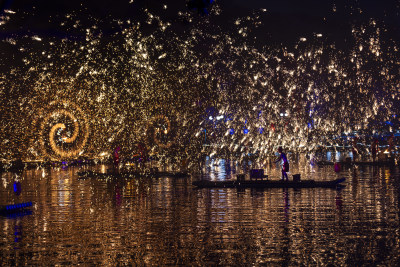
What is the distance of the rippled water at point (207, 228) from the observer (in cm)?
1092

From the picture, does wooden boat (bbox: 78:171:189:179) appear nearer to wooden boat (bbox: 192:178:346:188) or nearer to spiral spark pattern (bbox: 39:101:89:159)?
wooden boat (bbox: 192:178:346:188)

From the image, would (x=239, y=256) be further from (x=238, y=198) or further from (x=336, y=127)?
(x=336, y=127)

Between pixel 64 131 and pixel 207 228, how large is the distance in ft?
178

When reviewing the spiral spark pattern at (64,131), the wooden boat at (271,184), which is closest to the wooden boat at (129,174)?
the wooden boat at (271,184)

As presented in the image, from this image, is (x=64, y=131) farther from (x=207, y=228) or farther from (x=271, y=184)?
(x=207, y=228)

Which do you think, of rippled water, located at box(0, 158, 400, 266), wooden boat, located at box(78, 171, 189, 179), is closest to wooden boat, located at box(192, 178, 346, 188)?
rippled water, located at box(0, 158, 400, 266)

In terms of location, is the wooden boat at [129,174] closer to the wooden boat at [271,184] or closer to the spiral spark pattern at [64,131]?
the wooden boat at [271,184]

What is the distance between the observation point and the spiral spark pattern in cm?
5766

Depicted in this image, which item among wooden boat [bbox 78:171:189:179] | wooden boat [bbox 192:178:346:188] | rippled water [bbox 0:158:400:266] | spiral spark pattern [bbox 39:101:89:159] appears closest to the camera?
rippled water [bbox 0:158:400:266]

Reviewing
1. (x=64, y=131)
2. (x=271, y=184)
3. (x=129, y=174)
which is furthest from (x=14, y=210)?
(x=64, y=131)

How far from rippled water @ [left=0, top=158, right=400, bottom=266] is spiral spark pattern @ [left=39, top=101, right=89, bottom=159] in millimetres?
34671

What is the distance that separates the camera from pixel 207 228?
14.3m

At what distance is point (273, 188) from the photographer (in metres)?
25.2

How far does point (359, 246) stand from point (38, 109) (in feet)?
170
